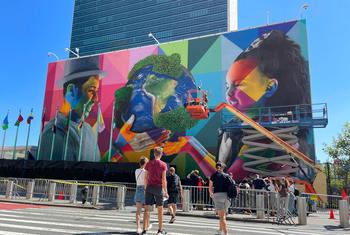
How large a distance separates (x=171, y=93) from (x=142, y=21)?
8655 centimetres

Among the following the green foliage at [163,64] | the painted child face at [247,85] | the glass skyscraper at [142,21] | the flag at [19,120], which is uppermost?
the glass skyscraper at [142,21]

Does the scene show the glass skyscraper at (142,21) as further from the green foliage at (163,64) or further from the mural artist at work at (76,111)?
the green foliage at (163,64)

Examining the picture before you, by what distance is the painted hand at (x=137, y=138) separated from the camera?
102ft

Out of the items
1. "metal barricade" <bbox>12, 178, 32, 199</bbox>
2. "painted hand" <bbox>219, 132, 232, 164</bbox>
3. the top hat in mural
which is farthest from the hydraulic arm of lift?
the top hat in mural

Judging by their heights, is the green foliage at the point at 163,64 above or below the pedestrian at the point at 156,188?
above

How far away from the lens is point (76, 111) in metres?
37.1

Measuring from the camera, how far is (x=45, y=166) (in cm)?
3119

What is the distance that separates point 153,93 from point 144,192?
26.3 meters

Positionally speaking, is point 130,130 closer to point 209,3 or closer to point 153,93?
point 153,93

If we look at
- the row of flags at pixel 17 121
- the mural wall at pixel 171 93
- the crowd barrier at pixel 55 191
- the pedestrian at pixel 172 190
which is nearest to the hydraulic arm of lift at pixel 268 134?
the mural wall at pixel 171 93

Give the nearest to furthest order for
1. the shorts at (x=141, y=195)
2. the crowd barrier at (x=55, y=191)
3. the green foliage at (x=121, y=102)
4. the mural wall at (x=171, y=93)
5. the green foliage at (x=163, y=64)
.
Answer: the shorts at (x=141, y=195), the crowd barrier at (x=55, y=191), the mural wall at (x=171, y=93), the green foliage at (x=163, y=64), the green foliage at (x=121, y=102)

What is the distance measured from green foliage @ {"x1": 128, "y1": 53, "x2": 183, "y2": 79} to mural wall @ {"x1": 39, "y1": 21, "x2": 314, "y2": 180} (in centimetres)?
11

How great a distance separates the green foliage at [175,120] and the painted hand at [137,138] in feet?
2.10

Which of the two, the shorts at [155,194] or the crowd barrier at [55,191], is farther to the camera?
the crowd barrier at [55,191]
